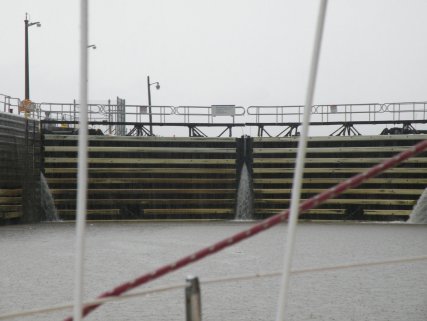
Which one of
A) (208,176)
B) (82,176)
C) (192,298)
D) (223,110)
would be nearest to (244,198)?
(208,176)

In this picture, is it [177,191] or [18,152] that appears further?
[177,191]

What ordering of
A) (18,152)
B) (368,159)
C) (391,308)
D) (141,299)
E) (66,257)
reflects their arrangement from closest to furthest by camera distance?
(391,308) < (141,299) < (66,257) < (18,152) < (368,159)

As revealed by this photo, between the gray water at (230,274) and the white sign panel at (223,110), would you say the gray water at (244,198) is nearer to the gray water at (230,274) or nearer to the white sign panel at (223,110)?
the white sign panel at (223,110)

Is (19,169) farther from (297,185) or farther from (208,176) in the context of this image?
(297,185)

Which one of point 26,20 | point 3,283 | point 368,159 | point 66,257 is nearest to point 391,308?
point 3,283

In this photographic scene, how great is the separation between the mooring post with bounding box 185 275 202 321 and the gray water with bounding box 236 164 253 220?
76.6 ft

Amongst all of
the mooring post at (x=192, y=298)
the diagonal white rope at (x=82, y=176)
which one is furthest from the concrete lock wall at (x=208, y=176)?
the diagonal white rope at (x=82, y=176)

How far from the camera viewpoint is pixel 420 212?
78.7 feet

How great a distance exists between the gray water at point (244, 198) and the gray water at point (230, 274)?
18.7 feet

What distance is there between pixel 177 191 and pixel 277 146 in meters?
4.24

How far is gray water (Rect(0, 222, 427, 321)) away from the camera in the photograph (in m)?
7.59

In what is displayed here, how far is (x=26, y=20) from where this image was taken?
27.4 metres

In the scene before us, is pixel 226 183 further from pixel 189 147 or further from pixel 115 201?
pixel 115 201

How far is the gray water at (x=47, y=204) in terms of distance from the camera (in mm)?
24688
